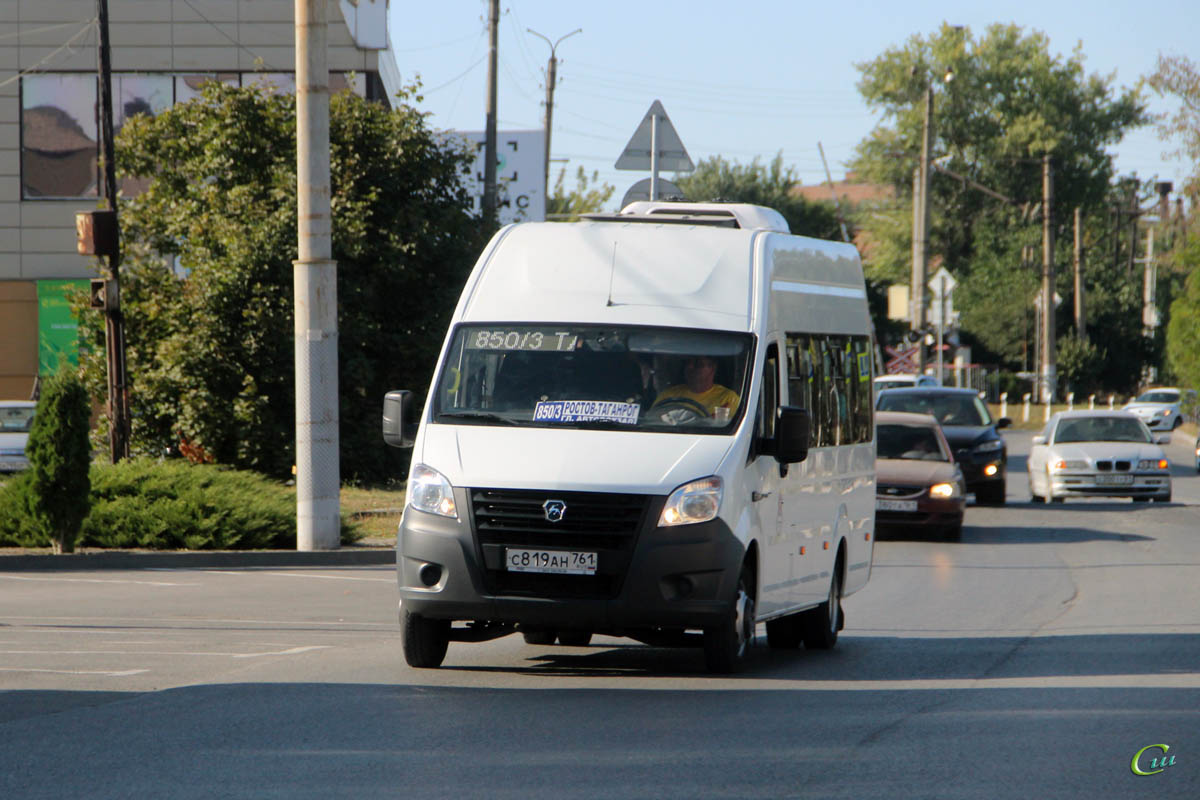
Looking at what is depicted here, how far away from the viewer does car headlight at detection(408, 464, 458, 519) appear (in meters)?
9.52

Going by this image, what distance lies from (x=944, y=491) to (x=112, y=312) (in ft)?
35.8

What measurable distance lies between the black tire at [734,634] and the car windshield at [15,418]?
976 inches

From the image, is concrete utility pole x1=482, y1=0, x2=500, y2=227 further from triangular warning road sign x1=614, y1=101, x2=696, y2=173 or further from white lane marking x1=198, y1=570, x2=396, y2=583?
white lane marking x1=198, y1=570, x2=396, y2=583

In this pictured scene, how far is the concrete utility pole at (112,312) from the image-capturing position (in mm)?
23391

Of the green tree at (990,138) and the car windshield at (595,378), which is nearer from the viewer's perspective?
the car windshield at (595,378)

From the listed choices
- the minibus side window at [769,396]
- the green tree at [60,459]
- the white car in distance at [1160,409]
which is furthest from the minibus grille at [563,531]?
the white car in distance at [1160,409]

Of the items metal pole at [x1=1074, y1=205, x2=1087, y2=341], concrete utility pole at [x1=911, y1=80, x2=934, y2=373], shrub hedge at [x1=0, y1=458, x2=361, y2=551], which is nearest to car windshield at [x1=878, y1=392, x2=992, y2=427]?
shrub hedge at [x1=0, y1=458, x2=361, y2=551]

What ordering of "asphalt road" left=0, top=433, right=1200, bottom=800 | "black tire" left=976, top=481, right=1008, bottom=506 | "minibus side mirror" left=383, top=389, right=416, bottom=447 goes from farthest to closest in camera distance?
"black tire" left=976, top=481, right=1008, bottom=506 < "minibus side mirror" left=383, top=389, right=416, bottom=447 < "asphalt road" left=0, top=433, right=1200, bottom=800

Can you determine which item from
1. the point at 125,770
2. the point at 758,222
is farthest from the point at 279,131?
the point at 125,770

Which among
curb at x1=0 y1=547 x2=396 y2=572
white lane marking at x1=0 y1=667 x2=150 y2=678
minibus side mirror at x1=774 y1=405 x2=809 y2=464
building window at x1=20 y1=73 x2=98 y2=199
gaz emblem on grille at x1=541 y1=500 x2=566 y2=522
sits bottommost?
curb at x1=0 y1=547 x2=396 y2=572

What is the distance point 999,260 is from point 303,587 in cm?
7893

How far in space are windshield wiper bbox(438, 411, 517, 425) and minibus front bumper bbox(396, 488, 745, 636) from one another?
2.24 feet

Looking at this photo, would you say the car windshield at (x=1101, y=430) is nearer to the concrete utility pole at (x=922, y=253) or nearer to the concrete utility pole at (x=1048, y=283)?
the concrete utility pole at (x=922, y=253)

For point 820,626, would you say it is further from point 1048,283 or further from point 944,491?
point 1048,283
